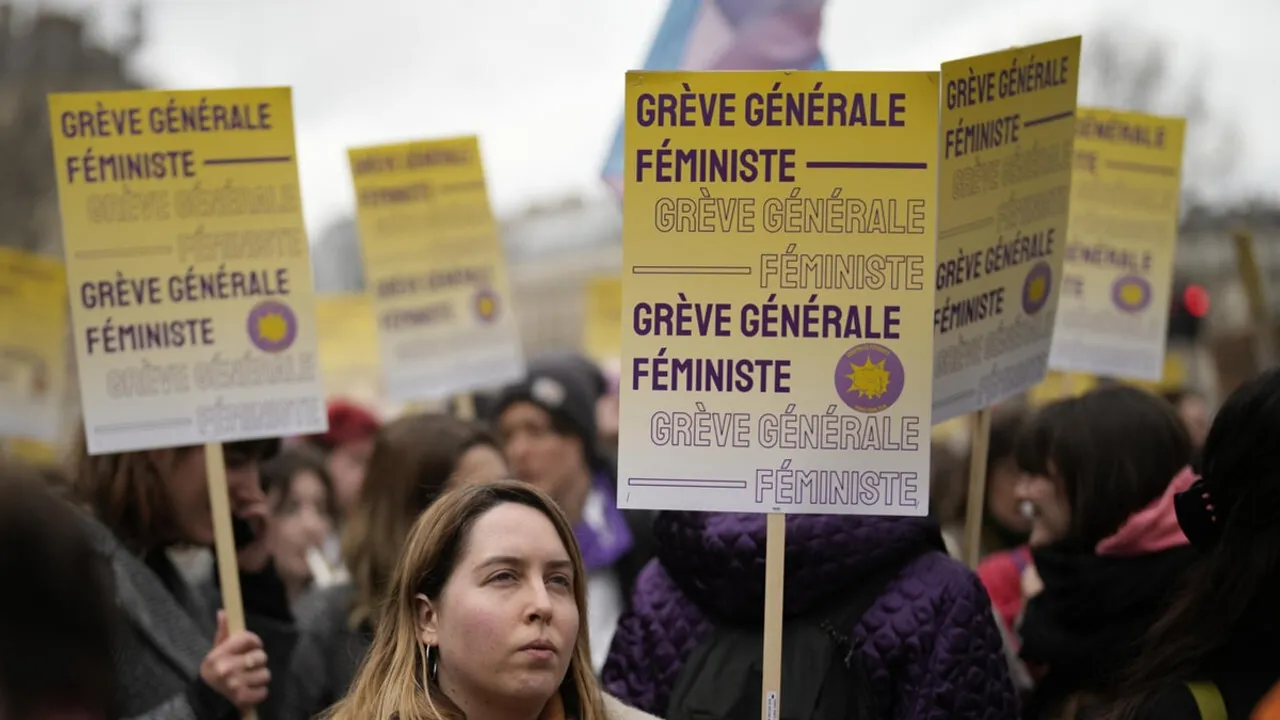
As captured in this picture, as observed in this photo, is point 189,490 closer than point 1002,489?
Yes

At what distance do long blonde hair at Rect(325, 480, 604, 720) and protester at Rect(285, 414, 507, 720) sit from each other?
5.74 feet

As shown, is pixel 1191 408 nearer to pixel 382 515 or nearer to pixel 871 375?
pixel 382 515

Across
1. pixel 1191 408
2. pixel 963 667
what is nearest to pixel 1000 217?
pixel 963 667

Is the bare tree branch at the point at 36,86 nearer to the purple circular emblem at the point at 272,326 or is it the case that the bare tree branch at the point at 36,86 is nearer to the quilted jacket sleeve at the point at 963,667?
the purple circular emblem at the point at 272,326

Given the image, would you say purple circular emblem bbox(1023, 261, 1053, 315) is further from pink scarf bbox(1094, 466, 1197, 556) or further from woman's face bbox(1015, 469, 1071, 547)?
pink scarf bbox(1094, 466, 1197, 556)

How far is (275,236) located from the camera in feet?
17.7

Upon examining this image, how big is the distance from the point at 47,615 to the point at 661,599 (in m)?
2.78

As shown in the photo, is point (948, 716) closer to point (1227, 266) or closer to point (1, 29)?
point (1, 29)

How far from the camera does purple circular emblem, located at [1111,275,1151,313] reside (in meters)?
7.55

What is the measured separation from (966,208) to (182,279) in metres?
2.34

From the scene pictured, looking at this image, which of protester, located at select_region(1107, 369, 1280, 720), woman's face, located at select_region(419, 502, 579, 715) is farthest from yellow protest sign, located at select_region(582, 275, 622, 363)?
protester, located at select_region(1107, 369, 1280, 720)

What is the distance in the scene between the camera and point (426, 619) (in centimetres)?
396

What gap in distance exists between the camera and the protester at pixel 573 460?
7578 millimetres

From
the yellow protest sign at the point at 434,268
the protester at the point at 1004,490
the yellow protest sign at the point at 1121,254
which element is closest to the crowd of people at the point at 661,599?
the protester at the point at 1004,490
